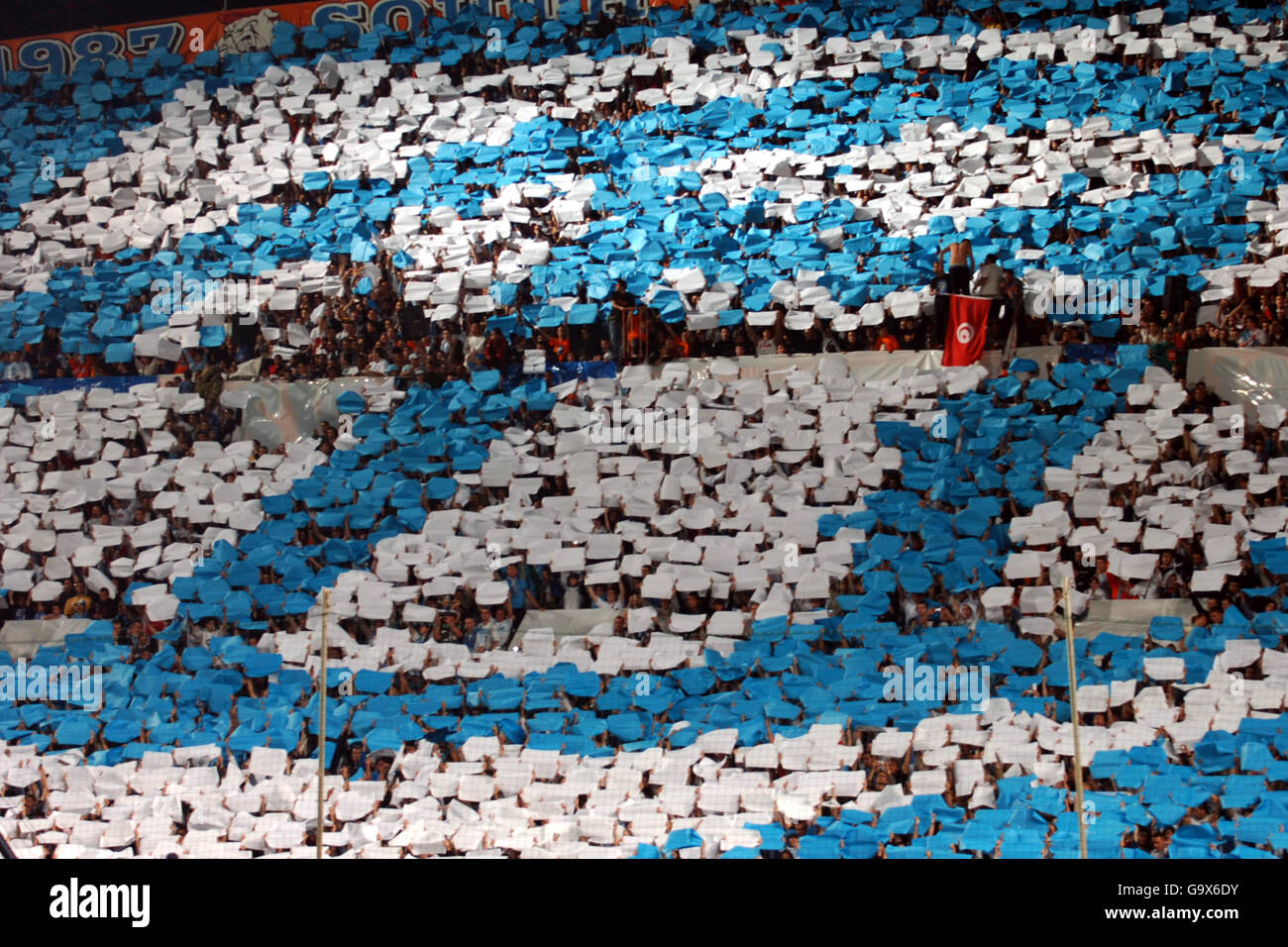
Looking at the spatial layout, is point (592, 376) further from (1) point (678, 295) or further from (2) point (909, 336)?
(2) point (909, 336)

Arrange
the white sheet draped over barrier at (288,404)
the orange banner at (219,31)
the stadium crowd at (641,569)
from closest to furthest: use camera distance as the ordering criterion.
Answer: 1. the stadium crowd at (641,569)
2. the white sheet draped over barrier at (288,404)
3. the orange banner at (219,31)

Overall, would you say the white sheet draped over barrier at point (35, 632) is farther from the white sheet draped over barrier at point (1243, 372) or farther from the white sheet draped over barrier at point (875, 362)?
the white sheet draped over barrier at point (1243, 372)

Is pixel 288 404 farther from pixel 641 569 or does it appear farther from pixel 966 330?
pixel 966 330

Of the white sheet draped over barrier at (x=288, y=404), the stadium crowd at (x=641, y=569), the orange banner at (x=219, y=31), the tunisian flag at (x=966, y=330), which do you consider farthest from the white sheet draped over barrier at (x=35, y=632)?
the tunisian flag at (x=966, y=330)

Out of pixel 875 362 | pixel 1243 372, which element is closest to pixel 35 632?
pixel 875 362

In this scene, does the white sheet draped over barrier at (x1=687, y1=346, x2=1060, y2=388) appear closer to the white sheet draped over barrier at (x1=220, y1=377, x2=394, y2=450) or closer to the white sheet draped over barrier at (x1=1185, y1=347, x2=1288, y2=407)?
the white sheet draped over barrier at (x1=1185, y1=347, x2=1288, y2=407)

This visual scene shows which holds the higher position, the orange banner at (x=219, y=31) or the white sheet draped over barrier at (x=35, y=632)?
the orange banner at (x=219, y=31)

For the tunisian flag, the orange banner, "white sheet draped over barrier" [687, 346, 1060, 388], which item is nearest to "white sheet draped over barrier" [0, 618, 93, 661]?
"white sheet draped over barrier" [687, 346, 1060, 388]
